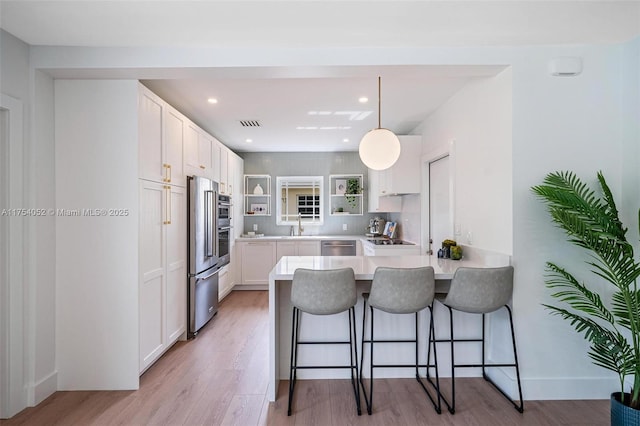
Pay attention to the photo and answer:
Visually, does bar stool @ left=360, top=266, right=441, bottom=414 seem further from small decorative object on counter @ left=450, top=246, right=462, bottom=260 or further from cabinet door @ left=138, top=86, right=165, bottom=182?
cabinet door @ left=138, top=86, right=165, bottom=182

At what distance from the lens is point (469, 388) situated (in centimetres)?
258

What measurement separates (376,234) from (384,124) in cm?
206

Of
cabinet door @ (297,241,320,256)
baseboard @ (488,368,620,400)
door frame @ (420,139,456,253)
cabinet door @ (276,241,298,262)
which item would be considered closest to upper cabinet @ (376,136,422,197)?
door frame @ (420,139,456,253)

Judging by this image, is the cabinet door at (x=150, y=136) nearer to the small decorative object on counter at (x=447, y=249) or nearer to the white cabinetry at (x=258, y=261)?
the small decorative object on counter at (x=447, y=249)

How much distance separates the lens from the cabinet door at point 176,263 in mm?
3150

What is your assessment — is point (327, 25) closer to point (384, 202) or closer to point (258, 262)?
point (384, 202)

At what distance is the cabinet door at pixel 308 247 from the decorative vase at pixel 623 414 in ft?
13.1

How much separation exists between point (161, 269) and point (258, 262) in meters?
2.63

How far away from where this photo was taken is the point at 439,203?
12.8 feet

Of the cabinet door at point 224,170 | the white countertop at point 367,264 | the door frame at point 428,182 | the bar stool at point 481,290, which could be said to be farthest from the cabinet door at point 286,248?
the bar stool at point 481,290

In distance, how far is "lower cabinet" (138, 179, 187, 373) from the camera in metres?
2.71

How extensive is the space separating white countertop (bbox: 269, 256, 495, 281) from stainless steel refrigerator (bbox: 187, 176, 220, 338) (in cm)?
113

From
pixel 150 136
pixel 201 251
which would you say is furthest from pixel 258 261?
pixel 150 136

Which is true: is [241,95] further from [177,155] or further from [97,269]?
[97,269]
